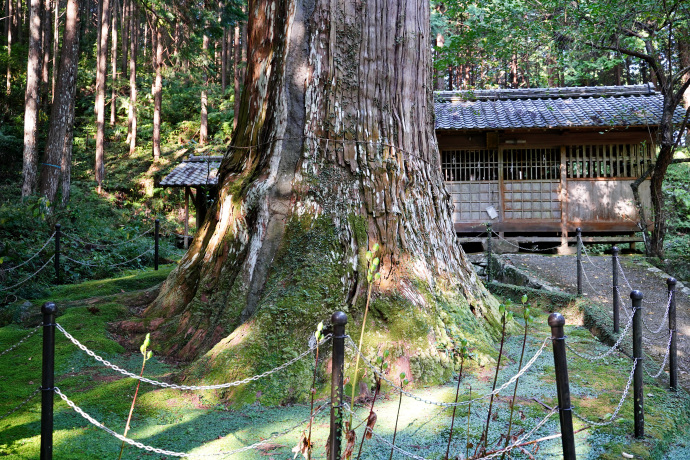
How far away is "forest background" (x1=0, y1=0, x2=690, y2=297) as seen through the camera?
11.4m

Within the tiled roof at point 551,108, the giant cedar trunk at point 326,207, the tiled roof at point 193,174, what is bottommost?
the giant cedar trunk at point 326,207

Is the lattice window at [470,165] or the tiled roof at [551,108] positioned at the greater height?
the tiled roof at [551,108]

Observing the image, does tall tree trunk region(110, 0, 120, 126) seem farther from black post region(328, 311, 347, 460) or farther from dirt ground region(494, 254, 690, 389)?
black post region(328, 311, 347, 460)

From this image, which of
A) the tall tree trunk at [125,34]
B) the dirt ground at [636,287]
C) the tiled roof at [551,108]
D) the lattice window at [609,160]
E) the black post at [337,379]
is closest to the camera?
the black post at [337,379]

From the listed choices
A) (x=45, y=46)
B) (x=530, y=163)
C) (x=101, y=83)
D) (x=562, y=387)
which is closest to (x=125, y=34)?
(x=45, y=46)

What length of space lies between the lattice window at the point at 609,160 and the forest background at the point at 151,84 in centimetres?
152

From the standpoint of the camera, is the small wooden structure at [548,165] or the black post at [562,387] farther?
the small wooden structure at [548,165]

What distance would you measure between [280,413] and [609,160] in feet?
43.8

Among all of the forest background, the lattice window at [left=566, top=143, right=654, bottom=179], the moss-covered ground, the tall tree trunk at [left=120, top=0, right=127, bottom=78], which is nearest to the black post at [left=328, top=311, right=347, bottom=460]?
the moss-covered ground

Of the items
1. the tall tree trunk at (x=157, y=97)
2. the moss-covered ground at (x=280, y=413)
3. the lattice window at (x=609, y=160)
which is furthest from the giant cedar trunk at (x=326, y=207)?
the tall tree trunk at (x=157, y=97)

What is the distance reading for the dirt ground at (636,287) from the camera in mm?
6297

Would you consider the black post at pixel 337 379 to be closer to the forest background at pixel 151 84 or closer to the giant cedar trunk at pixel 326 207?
the giant cedar trunk at pixel 326 207

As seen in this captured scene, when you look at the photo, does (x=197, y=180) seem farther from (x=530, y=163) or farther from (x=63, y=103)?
(x=530, y=163)

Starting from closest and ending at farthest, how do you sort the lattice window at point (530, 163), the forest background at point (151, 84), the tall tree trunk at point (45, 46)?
the forest background at point (151, 84) → the lattice window at point (530, 163) → the tall tree trunk at point (45, 46)
